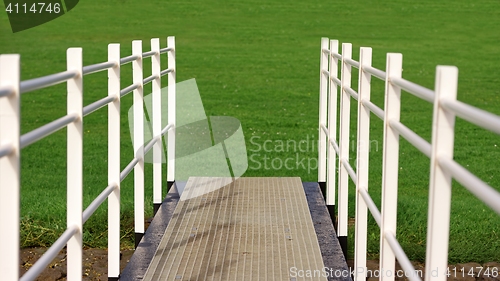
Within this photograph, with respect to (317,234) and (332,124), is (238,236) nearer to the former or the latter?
(317,234)

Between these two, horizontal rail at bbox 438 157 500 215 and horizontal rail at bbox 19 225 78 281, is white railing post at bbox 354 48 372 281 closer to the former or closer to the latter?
horizontal rail at bbox 19 225 78 281

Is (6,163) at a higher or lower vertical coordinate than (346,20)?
higher

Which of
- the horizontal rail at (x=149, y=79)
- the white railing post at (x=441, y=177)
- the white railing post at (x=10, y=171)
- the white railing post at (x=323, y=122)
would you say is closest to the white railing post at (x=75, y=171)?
the white railing post at (x=10, y=171)

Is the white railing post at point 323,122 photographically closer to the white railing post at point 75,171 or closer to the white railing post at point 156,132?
the white railing post at point 156,132

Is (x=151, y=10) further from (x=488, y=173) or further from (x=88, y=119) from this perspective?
(x=488, y=173)

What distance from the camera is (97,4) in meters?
27.8

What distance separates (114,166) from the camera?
4.29 metres

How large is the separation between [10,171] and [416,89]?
1287mm

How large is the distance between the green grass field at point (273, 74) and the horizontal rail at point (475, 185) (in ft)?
11.9

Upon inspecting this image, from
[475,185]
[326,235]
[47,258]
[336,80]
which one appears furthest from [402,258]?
[336,80]

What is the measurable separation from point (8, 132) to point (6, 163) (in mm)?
93

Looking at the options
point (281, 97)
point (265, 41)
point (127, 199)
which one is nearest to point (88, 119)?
point (281, 97)

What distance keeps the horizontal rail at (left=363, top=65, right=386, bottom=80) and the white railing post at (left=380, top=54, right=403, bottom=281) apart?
187mm

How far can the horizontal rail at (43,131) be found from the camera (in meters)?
2.51
